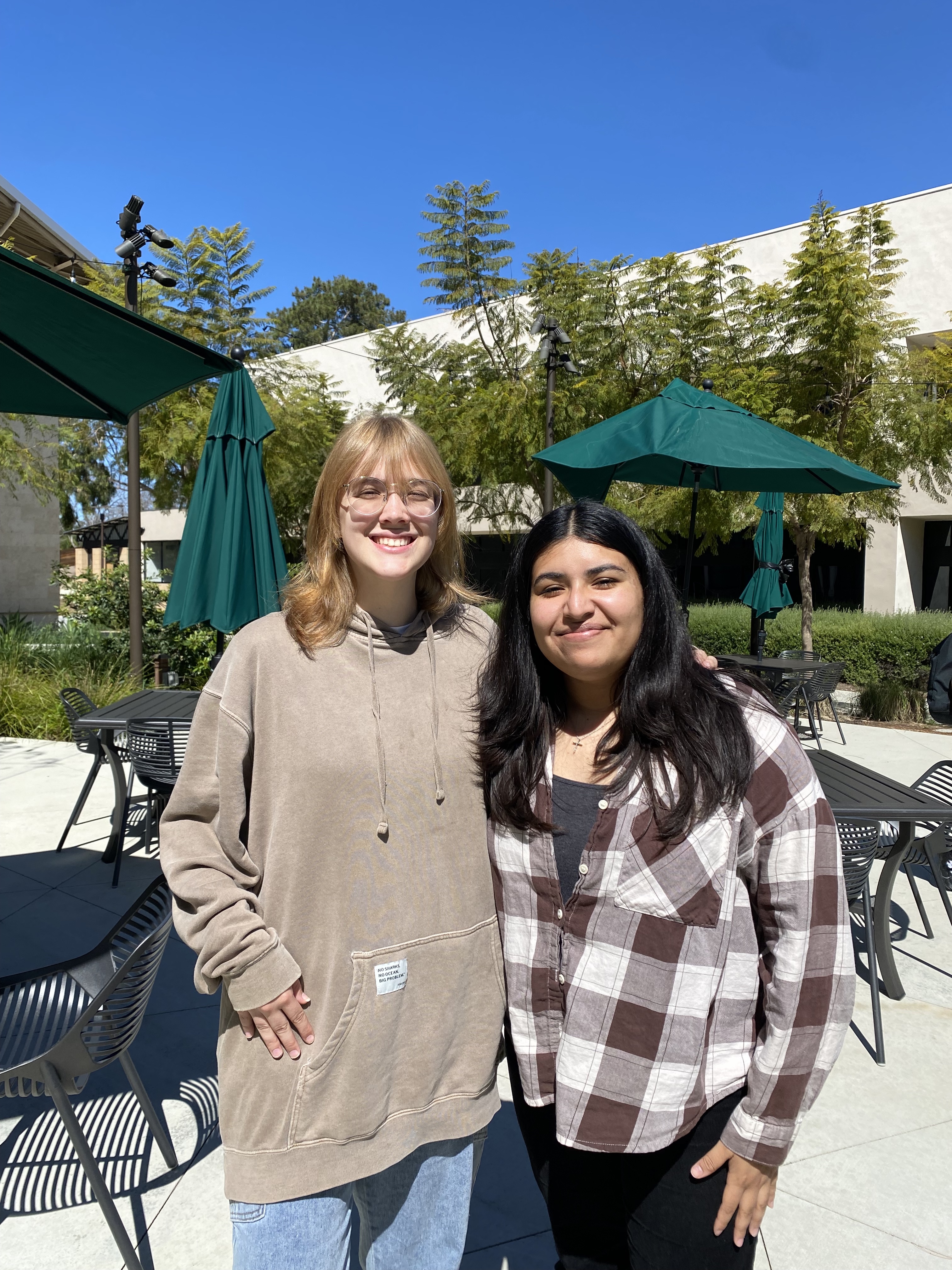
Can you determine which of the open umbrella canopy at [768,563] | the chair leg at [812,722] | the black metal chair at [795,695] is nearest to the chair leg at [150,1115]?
the black metal chair at [795,695]

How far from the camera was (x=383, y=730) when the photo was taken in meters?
1.50

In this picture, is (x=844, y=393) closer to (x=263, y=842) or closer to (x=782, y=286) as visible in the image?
(x=782, y=286)

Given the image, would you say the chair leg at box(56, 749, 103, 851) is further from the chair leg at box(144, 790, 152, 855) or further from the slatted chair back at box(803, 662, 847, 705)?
the slatted chair back at box(803, 662, 847, 705)

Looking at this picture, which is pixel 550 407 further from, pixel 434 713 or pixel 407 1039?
→ pixel 407 1039

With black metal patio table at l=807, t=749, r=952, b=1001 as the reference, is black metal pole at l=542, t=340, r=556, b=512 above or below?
above

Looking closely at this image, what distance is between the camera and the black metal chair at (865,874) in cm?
341

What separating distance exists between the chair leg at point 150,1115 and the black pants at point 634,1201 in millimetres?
1342

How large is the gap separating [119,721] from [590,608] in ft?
14.1

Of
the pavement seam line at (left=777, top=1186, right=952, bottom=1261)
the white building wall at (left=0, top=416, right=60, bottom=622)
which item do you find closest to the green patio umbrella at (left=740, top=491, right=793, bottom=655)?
the pavement seam line at (left=777, top=1186, right=952, bottom=1261)

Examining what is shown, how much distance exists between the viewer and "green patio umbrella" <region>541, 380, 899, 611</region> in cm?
477

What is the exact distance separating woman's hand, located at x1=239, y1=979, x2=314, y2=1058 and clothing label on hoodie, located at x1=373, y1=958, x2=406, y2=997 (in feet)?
0.39

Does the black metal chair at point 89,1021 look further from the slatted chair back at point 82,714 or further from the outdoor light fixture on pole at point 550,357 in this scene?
the outdoor light fixture on pole at point 550,357

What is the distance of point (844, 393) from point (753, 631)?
4.03 m

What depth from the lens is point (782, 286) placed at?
1384 centimetres
